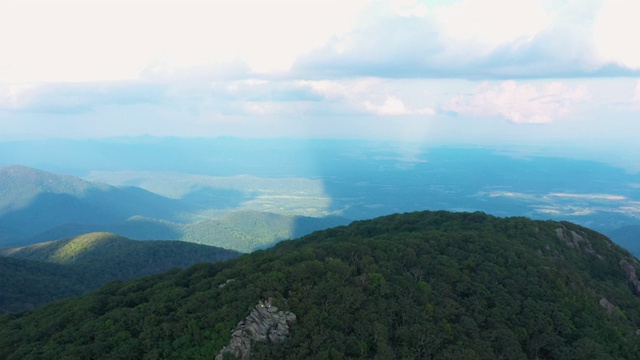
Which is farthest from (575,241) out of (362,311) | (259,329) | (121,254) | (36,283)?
(121,254)

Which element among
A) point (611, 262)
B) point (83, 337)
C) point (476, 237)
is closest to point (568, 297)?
point (476, 237)

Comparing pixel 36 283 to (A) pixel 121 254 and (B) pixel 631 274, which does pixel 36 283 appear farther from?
(B) pixel 631 274

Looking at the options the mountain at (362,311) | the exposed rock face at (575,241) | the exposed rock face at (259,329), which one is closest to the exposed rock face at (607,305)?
the mountain at (362,311)

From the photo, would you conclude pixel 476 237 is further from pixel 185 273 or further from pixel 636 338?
pixel 185 273

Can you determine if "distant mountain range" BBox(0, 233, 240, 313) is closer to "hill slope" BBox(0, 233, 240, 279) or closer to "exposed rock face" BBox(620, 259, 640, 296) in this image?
"hill slope" BBox(0, 233, 240, 279)

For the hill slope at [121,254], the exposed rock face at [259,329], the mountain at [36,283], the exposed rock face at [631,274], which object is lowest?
the hill slope at [121,254]

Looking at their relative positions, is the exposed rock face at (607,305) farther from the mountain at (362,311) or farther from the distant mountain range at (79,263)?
the distant mountain range at (79,263)

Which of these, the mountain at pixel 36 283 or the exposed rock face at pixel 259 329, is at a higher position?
the exposed rock face at pixel 259 329
